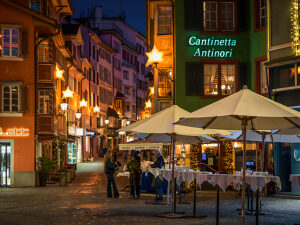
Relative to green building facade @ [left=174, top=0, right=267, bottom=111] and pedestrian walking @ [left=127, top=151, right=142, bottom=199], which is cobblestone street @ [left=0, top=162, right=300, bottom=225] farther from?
green building facade @ [left=174, top=0, right=267, bottom=111]

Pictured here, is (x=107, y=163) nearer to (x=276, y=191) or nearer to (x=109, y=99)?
(x=276, y=191)

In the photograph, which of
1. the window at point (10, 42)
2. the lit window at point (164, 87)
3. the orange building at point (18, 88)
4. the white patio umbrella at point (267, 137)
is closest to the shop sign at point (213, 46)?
the lit window at point (164, 87)

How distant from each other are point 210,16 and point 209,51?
1.72 meters

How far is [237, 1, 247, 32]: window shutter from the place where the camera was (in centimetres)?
2811

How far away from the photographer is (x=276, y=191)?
23578mm

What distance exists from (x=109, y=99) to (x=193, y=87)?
178 ft

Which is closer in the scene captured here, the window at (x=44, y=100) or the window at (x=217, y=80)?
the window at (x=217, y=80)

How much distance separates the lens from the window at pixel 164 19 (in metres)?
30.2

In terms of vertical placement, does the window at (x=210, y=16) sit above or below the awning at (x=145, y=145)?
above

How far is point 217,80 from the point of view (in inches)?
1113

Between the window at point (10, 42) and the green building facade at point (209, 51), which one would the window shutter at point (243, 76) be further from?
the window at point (10, 42)

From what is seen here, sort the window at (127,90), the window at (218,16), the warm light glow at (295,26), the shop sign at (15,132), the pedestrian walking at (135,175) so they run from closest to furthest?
the pedestrian walking at (135,175) < the warm light glow at (295,26) < the window at (218,16) < the shop sign at (15,132) < the window at (127,90)

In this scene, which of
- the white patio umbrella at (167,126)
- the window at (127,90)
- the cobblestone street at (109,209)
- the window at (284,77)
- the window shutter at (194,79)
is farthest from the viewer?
the window at (127,90)

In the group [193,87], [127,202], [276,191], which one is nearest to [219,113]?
[127,202]
